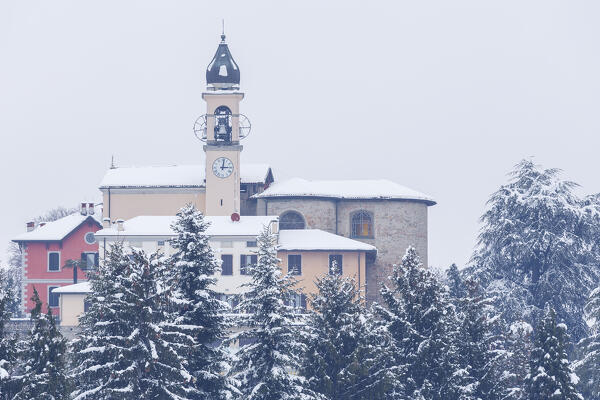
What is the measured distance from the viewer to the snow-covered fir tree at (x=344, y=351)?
4531 cm

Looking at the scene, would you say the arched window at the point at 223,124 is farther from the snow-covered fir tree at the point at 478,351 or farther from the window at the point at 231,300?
the snow-covered fir tree at the point at 478,351

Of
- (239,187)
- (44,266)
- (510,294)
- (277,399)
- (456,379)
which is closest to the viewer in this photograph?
(277,399)

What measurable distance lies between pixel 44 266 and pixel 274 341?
4307 cm

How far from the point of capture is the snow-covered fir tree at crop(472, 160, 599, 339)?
221ft

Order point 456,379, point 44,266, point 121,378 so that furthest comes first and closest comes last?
A: point 44,266 < point 456,379 < point 121,378

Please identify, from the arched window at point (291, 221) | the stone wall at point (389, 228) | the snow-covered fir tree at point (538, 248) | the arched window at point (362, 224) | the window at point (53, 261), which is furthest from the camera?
the window at point (53, 261)

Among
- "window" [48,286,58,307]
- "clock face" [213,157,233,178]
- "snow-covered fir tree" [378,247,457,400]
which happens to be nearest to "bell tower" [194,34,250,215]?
"clock face" [213,157,233,178]

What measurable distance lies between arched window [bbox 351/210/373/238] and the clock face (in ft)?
28.0

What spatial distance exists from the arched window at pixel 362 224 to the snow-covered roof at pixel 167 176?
6399mm

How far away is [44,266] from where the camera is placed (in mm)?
84812

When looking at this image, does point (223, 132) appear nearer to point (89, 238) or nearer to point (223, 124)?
point (223, 124)

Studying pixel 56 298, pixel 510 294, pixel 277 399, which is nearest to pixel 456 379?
pixel 277 399

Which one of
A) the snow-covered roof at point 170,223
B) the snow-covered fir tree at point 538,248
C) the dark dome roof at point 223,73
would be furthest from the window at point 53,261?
the snow-covered fir tree at point 538,248

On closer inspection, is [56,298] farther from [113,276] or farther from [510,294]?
[113,276]
